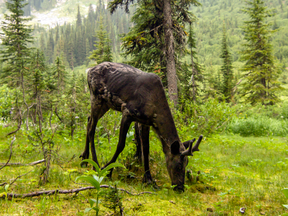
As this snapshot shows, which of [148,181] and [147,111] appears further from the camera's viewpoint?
[148,181]

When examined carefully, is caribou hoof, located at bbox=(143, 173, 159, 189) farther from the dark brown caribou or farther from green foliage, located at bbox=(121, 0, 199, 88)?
green foliage, located at bbox=(121, 0, 199, 88)

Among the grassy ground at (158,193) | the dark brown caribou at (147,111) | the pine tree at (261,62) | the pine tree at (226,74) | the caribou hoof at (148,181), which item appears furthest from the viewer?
the pine tree at (226,74)

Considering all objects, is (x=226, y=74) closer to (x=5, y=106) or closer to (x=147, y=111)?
(x=5, y=106)

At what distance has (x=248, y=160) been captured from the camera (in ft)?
22.0

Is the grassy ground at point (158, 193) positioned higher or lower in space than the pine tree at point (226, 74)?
lower

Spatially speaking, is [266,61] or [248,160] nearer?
[248,160]

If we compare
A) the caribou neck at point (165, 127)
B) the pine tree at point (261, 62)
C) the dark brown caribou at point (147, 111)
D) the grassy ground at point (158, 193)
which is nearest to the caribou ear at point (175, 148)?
the dark brown caribou at point (147, 111)

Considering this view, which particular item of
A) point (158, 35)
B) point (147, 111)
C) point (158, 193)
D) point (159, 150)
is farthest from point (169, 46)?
point (158, 193)

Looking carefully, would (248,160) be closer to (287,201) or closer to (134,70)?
(287,201)

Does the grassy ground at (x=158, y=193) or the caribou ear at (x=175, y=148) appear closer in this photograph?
the grassy ground at (x=158, y=193)

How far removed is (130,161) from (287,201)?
11.2 ft

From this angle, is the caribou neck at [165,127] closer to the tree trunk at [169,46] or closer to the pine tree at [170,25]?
the pine tree at [170,25]

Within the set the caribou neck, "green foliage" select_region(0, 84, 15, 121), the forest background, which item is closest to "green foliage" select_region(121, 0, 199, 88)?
the forest background

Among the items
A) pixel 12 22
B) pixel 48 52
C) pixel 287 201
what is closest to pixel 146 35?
pixel 287 201
